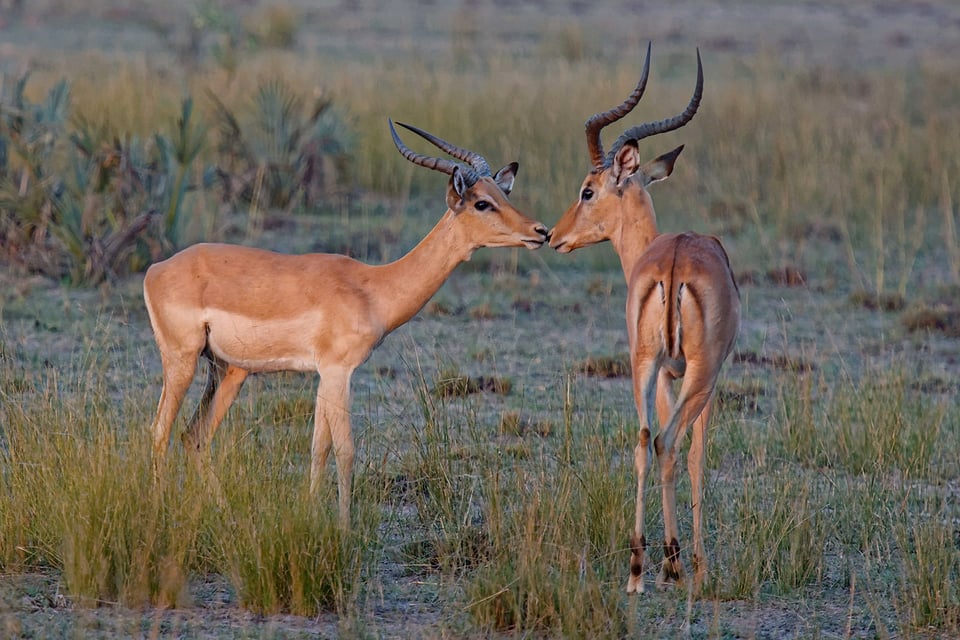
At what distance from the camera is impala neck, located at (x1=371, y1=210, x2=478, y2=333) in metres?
6.01

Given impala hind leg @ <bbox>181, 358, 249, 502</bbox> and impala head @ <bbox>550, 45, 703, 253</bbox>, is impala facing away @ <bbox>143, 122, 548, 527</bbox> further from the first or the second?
impala head @ <bbox>550, 45, 703, 253</bbox>

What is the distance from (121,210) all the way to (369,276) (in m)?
4.46

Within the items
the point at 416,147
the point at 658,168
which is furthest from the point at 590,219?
the point at 416,147

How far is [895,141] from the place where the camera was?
14.6m

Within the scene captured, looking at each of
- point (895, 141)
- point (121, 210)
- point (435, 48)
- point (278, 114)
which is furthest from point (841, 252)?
point (435, 48)

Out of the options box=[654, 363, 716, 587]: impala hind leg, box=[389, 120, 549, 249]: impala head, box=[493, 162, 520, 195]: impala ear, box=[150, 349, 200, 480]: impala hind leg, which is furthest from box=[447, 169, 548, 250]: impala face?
box=[150, 349, 200, 480]: impala hind leg

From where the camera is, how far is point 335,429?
18.8ft

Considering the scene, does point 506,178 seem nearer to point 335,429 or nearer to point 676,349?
point 335,429

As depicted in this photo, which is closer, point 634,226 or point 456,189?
point 456,189

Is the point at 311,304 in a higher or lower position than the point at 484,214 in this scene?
lower

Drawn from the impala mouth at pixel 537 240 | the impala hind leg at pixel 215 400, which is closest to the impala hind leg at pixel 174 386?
the impala hind leg at pixel 215 400

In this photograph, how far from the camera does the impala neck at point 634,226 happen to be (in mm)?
6207

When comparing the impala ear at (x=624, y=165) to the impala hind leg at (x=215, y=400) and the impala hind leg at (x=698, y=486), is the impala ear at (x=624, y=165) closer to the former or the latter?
the impala hind leg at (x=698, y=486)

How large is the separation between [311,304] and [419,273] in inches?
19.1
